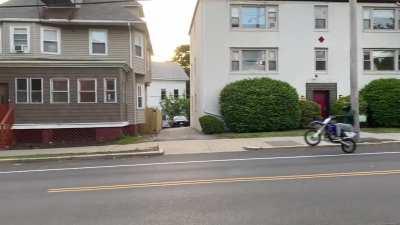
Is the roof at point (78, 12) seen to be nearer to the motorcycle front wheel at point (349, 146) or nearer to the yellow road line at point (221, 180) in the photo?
the motorcycle front wheel at point (349, 146)

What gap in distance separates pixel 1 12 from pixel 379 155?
22.4 metres

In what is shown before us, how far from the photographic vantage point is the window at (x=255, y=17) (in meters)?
29.2

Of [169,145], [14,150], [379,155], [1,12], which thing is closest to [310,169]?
[379,155]

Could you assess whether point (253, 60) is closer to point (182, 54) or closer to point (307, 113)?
point (307, 113)

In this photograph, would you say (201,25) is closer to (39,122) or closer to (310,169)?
(39,122)

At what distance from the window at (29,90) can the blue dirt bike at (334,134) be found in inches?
532

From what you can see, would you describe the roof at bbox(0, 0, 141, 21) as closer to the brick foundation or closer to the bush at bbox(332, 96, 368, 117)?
the brick foundation

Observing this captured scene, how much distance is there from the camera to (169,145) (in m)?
20.5

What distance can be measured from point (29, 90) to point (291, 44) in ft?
47.2

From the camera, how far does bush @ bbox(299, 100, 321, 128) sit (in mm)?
28016

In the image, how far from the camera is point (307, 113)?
28047 mm

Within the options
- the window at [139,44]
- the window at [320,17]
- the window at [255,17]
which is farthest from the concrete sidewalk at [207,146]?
the window at [139,44]

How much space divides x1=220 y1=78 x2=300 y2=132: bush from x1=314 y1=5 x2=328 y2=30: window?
15.7ft

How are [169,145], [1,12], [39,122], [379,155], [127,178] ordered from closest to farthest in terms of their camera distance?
1. [127,178]
2. [379,155]
3. [169,145]
4. [39,122]
5. [1,12]
